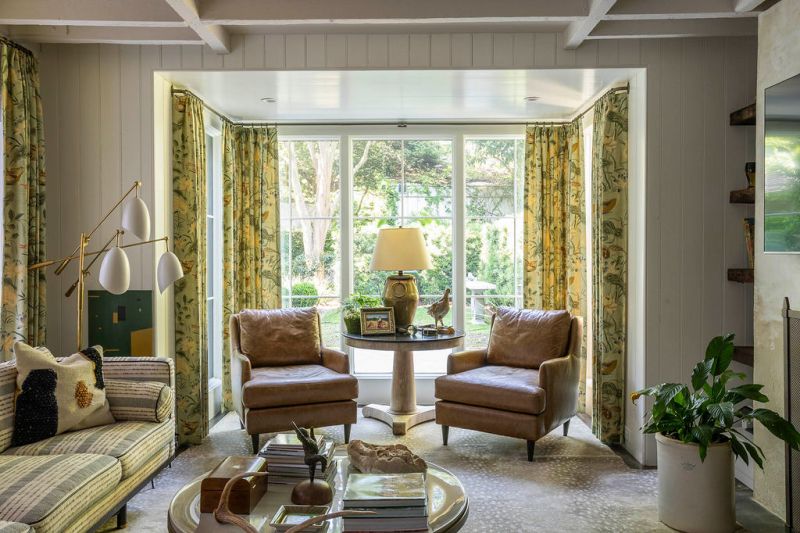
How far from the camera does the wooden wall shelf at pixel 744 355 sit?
345cm

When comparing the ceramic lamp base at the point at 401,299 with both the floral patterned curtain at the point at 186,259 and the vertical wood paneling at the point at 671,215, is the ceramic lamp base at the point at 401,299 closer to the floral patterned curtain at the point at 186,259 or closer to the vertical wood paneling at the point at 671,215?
the floral patterned curtain at the point at 186,259

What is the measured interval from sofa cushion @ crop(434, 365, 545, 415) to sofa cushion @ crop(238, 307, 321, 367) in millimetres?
1015

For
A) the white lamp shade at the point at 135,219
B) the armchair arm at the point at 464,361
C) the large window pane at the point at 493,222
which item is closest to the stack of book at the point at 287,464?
the white lamp shade at the point at 135,219

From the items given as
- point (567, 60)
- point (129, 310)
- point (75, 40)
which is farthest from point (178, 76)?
point (567, 60)

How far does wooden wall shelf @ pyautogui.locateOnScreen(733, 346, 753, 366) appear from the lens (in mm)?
3447

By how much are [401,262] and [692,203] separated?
1.93 metres

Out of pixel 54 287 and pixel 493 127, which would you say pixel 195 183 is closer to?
pixel 54 287

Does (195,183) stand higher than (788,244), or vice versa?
(195,183)

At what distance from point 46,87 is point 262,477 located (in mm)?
2885

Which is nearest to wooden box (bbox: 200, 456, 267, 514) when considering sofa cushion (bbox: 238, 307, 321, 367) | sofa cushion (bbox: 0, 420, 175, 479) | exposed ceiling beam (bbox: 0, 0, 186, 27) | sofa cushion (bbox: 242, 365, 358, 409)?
sofa cushion (bbox: 0, 420, 175, 479)

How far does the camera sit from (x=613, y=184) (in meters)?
4.21

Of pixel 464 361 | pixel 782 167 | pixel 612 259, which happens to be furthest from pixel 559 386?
pixel 782 167

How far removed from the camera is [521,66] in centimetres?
387

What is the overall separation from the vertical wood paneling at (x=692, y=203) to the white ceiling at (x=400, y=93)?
387 mm
